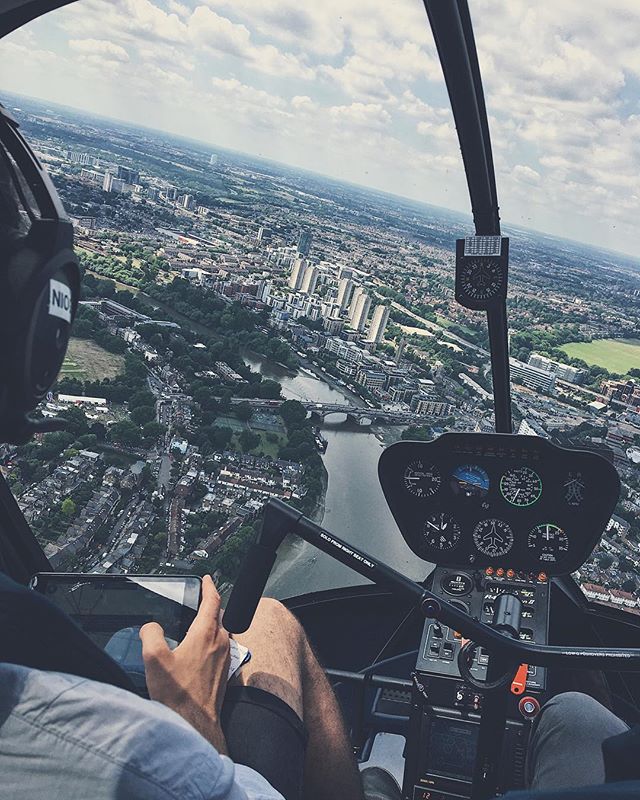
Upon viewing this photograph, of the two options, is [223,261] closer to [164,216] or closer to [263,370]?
[164,216]

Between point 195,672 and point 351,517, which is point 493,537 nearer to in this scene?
point 351,517

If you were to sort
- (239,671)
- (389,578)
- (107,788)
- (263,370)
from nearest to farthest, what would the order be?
1. (107,788)
2. (389,578)
3. (239,671)
4. (263,370)

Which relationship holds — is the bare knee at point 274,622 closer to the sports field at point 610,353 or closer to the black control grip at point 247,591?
the black control grip at point 247,591

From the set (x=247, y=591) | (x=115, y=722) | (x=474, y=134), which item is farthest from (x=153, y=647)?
(x=474, y=134)

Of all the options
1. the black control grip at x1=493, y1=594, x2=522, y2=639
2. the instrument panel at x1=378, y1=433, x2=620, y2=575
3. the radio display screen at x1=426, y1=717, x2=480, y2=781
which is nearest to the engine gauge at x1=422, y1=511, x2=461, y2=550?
the instrument panel at x1=378, y1=433, x2=620, y2=575

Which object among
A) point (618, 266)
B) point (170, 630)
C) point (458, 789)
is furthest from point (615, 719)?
point (618, 266)

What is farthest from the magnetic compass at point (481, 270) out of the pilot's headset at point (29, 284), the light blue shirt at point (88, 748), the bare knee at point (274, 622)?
the light blue shirt at point (88, 748)
